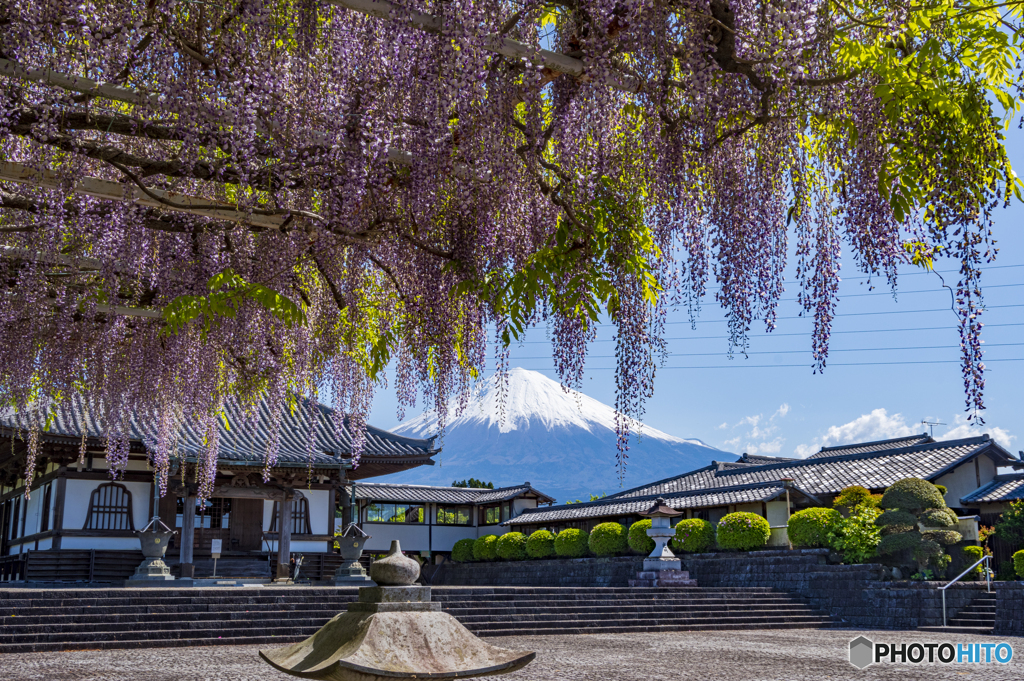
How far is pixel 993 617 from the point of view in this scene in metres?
14.5

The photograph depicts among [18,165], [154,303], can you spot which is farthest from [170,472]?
[18,165]

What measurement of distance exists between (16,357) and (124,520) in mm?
13863

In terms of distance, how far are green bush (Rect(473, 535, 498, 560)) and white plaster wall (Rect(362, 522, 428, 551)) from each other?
3.61 m

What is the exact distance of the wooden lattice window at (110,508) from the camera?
19.2 m

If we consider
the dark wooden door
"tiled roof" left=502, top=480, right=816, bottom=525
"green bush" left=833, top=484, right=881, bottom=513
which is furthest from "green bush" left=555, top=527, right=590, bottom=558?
the dark wooden door

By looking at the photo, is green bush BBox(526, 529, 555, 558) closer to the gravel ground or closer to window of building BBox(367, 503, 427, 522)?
window of building BBox(367, 503, 427, 522)

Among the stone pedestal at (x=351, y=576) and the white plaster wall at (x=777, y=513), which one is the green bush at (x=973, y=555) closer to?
the white plaster wall at (x=777, y=513)

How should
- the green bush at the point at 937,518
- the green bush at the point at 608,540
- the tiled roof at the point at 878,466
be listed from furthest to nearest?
1. the green bush at the point at 608,540
2. the tiled roof at the point at 878,466
3. the green bush at the point at 937,518

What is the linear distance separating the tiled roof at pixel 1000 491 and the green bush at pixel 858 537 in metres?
4.20

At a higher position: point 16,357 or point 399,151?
point 399,151

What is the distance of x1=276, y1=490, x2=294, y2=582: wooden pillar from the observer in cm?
2019

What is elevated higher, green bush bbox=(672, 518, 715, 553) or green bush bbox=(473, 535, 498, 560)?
green bush bbox=(672, 518, 715, 553)

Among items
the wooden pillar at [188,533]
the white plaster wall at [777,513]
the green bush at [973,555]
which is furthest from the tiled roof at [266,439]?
the green bush at [973,555]

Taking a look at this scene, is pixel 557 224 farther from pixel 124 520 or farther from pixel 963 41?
pixel 124 520
